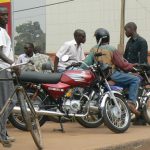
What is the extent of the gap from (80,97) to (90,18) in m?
25.1

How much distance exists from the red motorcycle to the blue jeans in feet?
1.77

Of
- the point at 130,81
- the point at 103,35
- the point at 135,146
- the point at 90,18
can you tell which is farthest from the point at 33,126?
the point at 90,18

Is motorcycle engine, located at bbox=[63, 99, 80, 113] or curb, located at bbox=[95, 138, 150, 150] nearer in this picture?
curb, located at bbox=[95, 138, 150, 150]

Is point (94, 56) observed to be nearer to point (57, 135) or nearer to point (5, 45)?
point (57, 135)

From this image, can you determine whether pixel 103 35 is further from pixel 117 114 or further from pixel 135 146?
pixel 135 146

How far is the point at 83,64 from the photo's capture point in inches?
335

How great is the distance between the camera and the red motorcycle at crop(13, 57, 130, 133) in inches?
310

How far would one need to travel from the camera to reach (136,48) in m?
9.48

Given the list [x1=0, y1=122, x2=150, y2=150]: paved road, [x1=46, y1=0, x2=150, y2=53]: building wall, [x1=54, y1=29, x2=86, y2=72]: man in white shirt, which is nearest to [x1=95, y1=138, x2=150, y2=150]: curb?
[x1=0, y1=122, x2=150, y2=150]: paved road

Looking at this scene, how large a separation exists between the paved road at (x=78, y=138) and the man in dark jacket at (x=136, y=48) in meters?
1.19

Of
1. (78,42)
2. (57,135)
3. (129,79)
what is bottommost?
(57,135)

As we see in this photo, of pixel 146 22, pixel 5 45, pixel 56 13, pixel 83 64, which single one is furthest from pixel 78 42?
pixel 56 13

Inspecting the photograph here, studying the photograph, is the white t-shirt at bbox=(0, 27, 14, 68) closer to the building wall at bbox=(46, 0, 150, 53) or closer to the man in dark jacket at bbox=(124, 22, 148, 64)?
the man in dark jacket at bbox=(124, 22, 148, 64)

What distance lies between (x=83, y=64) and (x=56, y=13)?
26.6m
